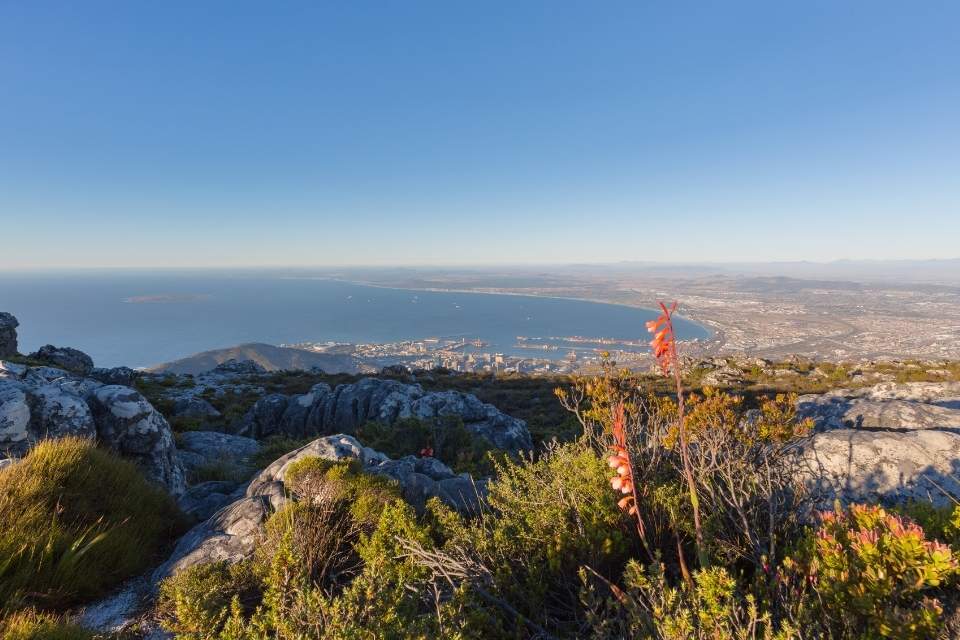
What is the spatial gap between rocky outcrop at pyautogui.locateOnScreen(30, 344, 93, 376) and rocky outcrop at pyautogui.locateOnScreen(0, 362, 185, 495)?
2264cm

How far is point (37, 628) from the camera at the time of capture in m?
2.72

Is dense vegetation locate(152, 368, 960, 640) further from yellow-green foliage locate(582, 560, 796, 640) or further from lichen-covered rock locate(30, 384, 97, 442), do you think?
lichen-covered rock locate(30, 384, 97, 442)

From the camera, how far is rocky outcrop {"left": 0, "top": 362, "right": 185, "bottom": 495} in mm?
5859

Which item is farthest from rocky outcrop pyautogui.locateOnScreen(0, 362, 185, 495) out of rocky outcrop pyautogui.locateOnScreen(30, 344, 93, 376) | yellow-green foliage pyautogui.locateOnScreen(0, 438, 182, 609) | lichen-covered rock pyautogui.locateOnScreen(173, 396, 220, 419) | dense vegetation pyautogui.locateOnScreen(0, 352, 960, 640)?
rocky outcrop pyautogui.locateOnScreen(30, 344, 93, 376)

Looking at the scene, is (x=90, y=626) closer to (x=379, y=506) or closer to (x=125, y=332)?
(x=379, y=506)

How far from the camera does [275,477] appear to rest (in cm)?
537

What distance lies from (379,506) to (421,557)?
1212 millimetres

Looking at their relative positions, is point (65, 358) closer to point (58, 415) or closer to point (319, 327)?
point (58, 415)

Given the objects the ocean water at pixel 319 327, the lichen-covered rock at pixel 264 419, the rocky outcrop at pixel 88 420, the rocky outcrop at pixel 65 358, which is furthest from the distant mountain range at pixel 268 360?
the rocky outcrop at pixel 88 420

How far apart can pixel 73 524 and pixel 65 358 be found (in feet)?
101

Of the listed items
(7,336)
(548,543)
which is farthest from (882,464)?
(7,336)

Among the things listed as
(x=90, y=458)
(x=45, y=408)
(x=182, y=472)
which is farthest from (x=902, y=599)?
(x=45, y=408)

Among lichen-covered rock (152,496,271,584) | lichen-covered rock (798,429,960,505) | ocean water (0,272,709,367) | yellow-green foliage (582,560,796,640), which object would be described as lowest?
ocean water (0,272,709,367)

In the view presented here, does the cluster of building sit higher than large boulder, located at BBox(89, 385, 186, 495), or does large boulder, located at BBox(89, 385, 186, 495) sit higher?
large boulder, located at BBox(89, 385, 186, 495)
